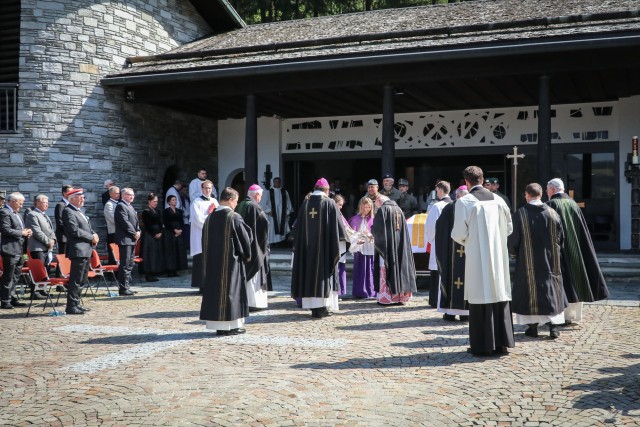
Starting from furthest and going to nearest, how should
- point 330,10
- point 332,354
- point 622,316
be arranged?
point 330,10 < point 622,316 < point 332,354

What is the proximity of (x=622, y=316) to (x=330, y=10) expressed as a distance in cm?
2092

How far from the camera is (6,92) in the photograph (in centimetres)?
1418

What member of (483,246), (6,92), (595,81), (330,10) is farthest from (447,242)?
(330,10)

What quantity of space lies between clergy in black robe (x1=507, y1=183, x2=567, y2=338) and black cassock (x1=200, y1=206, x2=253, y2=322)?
10.1 ft

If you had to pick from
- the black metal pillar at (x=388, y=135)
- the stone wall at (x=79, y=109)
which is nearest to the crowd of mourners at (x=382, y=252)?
the black metal pillar at (x=388, y=135)

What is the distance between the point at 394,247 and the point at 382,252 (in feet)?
0.66

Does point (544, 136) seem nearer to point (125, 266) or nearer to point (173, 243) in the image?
point (173, 243)

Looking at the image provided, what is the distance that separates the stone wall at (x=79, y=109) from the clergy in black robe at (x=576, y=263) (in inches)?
402

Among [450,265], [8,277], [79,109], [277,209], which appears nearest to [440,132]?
[277,209]

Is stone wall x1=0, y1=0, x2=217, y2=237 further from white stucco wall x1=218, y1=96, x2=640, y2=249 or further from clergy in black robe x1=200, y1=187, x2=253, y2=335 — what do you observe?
clergy in black robe x1=200, y1=187, x2=253, y2=335

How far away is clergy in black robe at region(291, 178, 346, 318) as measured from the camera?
920 centimetres

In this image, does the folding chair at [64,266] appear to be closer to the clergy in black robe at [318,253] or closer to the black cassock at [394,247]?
the clergy in black robe at [318,253]

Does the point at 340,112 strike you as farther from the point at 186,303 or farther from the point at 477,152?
the point at 186,303

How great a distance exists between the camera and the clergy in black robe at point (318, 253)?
9.20m
